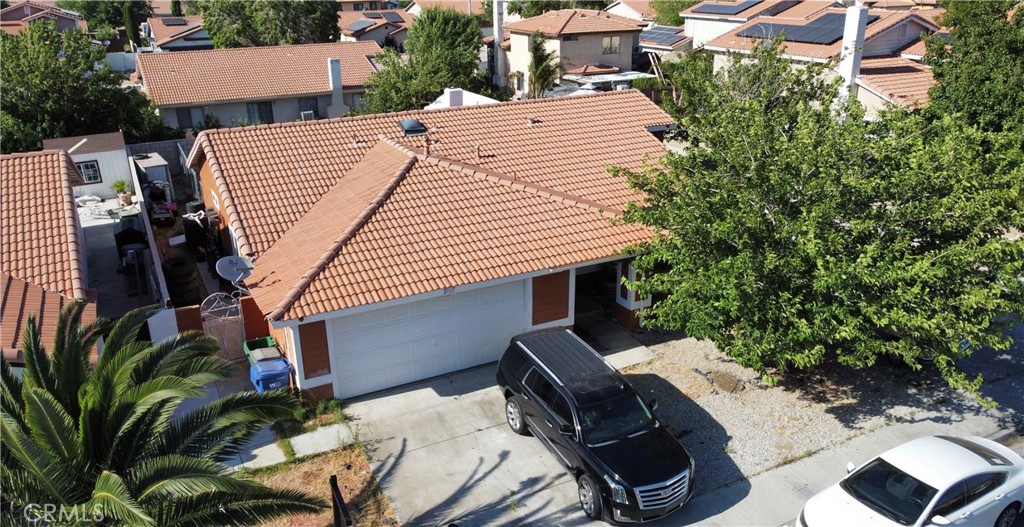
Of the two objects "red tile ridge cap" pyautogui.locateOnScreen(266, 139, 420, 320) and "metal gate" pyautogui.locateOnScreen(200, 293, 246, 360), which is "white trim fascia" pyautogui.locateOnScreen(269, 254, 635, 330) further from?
"metal gate" pyautogui.locateOnScreen(200, 293, 246, 360)

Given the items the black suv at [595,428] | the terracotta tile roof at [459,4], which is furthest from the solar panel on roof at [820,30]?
the terracotta tile roof at [459,4]

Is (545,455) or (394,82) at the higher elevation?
(394,82)

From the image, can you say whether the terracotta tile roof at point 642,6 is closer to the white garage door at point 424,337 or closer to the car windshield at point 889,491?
the white garage door at point 424,337

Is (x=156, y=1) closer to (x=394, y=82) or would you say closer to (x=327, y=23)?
(x=327, y=23)

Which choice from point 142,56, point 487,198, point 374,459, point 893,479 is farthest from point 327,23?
point 893,479

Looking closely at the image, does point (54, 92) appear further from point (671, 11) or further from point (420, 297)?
point (671, 11)

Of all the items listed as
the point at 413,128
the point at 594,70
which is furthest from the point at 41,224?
the point at 594,70
